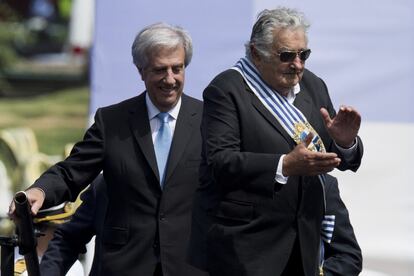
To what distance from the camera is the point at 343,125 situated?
348cm

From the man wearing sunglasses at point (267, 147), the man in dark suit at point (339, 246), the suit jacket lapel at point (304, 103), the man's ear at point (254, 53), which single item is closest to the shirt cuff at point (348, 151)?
the man wearing sunglasses at point (267, 147)

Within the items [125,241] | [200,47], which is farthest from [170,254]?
[200,47]

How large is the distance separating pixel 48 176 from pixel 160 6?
146 cm

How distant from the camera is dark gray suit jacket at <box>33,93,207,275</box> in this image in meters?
3.96

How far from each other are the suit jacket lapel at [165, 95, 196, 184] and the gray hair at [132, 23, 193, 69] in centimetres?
23

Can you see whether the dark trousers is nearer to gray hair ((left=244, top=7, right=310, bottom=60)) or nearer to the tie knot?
gray hair ((left=244, top=7, right=310, bottom=60))

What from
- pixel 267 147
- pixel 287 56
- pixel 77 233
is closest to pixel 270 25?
pixel 287 56

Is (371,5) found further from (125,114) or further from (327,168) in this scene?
(327,168)

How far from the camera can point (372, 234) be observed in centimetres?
516

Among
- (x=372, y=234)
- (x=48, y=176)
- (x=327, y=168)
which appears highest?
(x=327, y=168)

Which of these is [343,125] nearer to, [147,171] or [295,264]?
[295,264]

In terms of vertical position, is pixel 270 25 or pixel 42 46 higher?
pixel 270 25

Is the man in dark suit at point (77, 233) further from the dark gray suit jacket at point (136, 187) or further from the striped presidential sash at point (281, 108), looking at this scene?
the striped presidential sash at point (281, 108)

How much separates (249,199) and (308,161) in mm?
336
